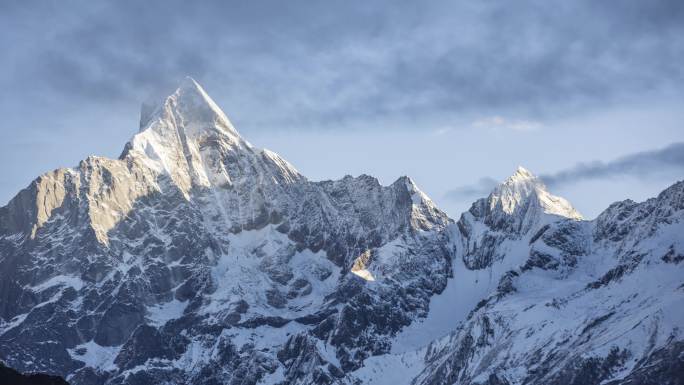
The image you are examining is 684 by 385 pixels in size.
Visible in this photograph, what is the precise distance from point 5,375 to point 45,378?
4375 mm

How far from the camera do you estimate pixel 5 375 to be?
148m

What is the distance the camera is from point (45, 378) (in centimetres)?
15125
